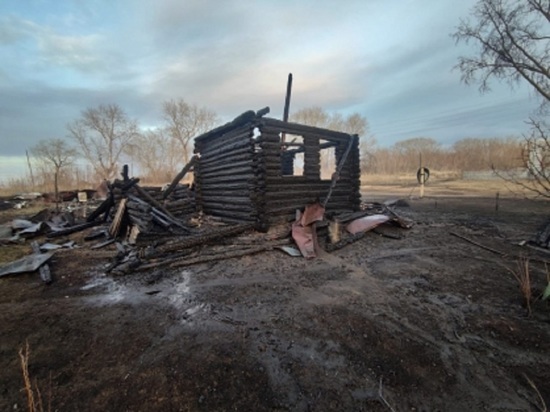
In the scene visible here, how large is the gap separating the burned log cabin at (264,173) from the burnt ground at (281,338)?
3.55 meters

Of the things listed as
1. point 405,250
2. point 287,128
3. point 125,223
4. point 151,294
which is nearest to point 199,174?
point 125,223

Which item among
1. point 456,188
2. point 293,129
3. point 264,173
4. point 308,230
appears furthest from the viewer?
point 456,188

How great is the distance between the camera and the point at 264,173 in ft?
29.2

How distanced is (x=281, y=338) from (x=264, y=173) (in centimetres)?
621

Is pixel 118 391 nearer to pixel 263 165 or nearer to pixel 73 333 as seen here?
pixel 73 333

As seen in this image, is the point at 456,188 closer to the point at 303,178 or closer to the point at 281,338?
the point at 303,178

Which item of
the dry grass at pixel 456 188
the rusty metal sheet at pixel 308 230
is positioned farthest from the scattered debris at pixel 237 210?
the dry grass at pixel 456 188

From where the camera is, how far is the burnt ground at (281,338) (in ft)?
8.32

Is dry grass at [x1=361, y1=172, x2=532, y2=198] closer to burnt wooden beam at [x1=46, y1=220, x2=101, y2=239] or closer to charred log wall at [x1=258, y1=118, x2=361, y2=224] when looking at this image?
charred log wall at [x1=258, y1=118, x2=361, y2=224]

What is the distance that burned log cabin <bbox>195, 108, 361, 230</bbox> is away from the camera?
29.6 ft

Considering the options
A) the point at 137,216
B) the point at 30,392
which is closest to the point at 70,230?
the point at 137,216

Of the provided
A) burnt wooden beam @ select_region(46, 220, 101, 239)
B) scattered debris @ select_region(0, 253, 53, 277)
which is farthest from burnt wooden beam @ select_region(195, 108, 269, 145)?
scattered debris @ select_region(0, 253, 53, 277)

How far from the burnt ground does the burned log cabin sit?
11.7 ft

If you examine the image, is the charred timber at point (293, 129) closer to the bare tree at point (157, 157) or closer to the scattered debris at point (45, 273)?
the scattered debris at point (45, 273)
